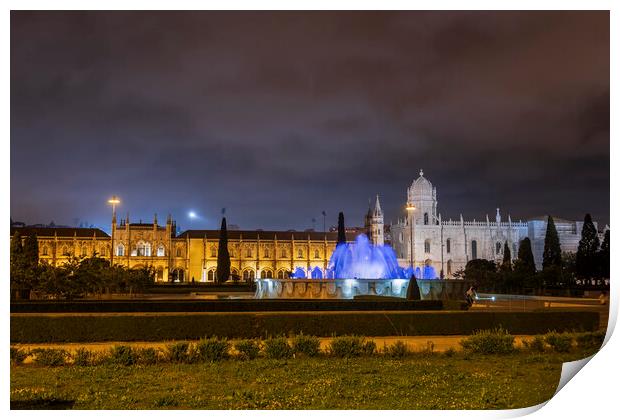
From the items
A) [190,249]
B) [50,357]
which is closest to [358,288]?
[50,357]

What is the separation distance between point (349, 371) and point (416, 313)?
231 inches

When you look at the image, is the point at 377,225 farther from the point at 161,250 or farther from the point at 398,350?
the point at 398,350

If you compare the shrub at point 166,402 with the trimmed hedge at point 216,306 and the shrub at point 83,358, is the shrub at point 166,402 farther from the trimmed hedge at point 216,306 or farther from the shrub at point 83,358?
the trimmed hedge at point 216,306

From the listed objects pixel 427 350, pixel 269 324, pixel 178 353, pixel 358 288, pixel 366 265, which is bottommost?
pixel 427 350

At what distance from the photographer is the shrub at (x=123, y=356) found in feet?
41.5

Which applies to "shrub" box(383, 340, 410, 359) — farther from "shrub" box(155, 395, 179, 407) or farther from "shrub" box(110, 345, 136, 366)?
"shrub" box(155, 395, 179, 407)

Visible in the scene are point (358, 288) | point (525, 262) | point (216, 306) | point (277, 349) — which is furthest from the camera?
point (525, 262)

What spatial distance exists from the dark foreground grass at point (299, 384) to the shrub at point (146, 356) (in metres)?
0.32

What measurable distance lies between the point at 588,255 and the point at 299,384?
46.5 meters

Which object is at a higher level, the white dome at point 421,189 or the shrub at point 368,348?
the white dome at point 421,189

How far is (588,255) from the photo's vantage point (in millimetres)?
51750

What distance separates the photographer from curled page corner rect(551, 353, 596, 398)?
11.3 meters

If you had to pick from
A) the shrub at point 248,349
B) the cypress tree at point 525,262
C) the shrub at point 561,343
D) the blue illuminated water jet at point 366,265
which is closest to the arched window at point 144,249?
the blue illuminated water jet at point 366,265

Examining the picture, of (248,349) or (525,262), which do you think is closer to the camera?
(248,349)
